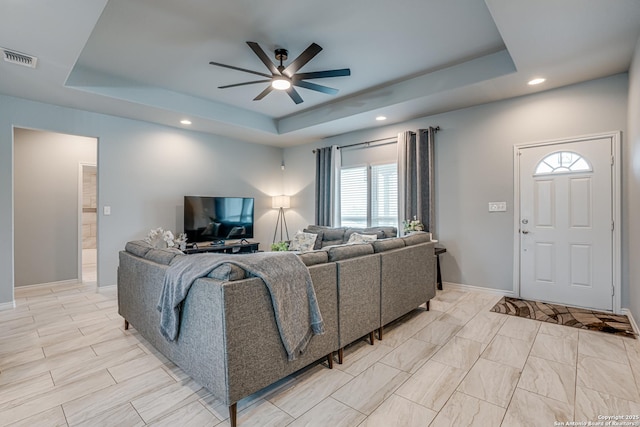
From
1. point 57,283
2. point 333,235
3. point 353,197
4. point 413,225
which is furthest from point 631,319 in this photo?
point 57,283

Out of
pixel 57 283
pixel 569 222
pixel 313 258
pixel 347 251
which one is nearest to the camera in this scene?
pixel 313 258

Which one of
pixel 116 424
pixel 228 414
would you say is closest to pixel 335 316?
pixel 228 414

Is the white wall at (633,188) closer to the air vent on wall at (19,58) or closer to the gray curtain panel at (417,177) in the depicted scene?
the gray curtain panel at (417,177)

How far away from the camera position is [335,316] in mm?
2307

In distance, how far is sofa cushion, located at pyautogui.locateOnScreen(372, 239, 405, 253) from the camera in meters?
2.86

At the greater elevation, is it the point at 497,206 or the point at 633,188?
the point at 633,188

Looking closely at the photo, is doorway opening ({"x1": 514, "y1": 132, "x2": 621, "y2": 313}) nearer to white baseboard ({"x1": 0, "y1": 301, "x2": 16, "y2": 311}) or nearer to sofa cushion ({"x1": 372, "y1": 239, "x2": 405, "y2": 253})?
sofa cushion ({"x1": 372, "y1": 239, "x2": 405, "y2": 253})

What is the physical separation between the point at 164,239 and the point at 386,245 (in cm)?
357

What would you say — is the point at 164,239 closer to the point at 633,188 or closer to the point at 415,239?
the point at 415,239

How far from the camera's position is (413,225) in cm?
466

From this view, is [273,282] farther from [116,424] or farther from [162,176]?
[162,176]

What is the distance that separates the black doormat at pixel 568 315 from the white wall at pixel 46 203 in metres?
6.39

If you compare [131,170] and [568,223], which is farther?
[131,170]

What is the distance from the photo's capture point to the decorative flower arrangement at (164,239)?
4718 mm
